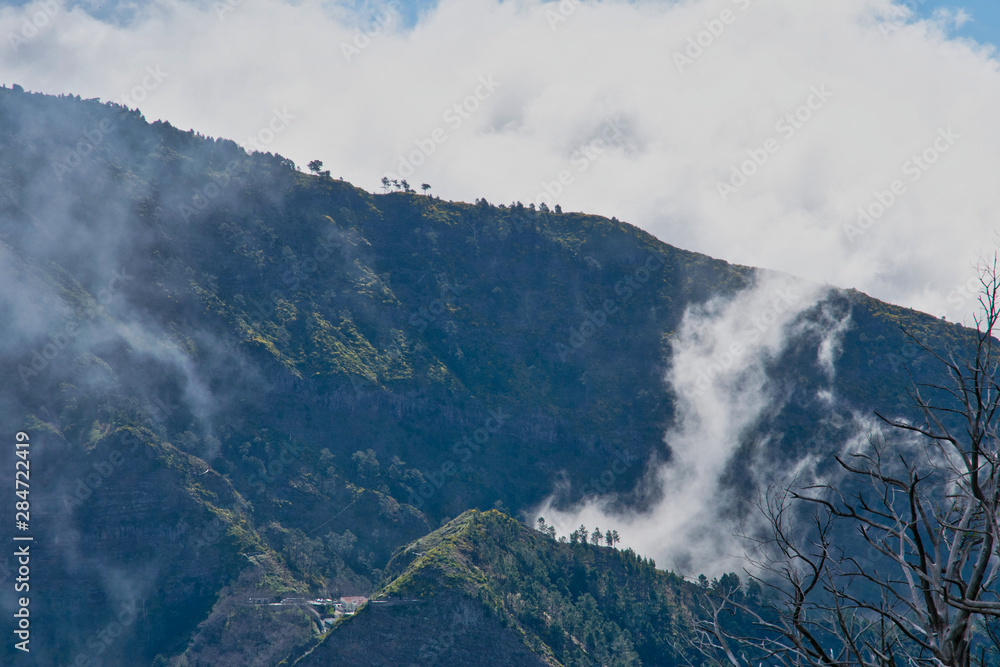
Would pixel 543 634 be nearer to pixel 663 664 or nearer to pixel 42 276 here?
pixel 663 664

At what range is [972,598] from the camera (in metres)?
15.9

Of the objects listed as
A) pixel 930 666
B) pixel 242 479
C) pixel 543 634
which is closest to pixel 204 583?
pixel 242 479

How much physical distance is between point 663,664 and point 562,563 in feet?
88.2

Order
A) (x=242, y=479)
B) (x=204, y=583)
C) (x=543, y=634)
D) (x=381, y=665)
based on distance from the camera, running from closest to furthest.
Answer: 1. (x=381, y=665)
2. (x=543, y=634)
3. (x=204, y=583)
4. (x=242, y=479)

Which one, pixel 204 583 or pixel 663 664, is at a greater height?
pixel 663 664

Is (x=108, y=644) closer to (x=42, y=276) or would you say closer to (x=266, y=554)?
(x=266, y=554)

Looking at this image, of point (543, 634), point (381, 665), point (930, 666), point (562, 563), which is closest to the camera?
point (930, 666)

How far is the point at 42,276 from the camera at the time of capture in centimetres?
19012

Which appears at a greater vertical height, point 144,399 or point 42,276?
point 42,276

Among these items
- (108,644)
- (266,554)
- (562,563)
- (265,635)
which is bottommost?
(108,644)

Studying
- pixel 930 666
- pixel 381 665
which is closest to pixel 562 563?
pixel 381 665

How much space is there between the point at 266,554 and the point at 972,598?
16086cm

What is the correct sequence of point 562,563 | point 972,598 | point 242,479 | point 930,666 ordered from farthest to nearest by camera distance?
point 242,479 < point 562,563 < point 930,666 < point 972,598

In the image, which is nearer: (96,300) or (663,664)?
(663,664)
